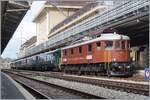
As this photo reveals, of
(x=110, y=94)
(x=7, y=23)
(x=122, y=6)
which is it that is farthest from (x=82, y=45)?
(x=110, y=94)

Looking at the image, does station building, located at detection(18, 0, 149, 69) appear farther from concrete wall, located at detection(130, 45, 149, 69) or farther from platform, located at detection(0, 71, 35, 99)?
platform, located at detection(0, 71, 35, 99)

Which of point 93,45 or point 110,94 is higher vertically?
point 93,45

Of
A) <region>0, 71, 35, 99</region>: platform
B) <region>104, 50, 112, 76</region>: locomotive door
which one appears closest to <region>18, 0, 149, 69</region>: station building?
<region>104, 50, 112, 76</region>: locomotive door

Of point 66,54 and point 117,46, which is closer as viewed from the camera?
point 117,46

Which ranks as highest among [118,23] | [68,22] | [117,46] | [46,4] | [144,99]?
[46,4]

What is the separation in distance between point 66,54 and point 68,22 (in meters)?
49.1

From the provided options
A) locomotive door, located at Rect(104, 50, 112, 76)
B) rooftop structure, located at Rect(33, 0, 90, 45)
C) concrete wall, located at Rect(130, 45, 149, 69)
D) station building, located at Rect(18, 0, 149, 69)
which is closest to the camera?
locomotive door, located at Rect(104, 50, 112, 76)

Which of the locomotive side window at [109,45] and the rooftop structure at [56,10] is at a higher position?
the rooftop structure at [56,10]

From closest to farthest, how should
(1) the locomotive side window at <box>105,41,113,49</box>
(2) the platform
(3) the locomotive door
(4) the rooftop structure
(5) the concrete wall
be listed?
(2) the platform
(3) the locomotive door
(1) the locomotive side window at <box>105,41,113,49</box>
(5) the concrete wall
(4) the rooftop structure

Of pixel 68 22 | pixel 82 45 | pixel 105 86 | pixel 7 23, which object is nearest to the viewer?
pixel 105 86

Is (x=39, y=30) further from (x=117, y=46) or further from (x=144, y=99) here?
(x=144, y=99)

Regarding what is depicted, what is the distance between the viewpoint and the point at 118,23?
34.2 m

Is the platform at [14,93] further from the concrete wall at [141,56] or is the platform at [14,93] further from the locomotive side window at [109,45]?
the concrete wall at [141,56]

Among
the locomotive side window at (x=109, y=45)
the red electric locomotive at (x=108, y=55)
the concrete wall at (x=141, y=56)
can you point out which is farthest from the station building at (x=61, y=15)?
the locomotive side window at (x=109, y=45)
